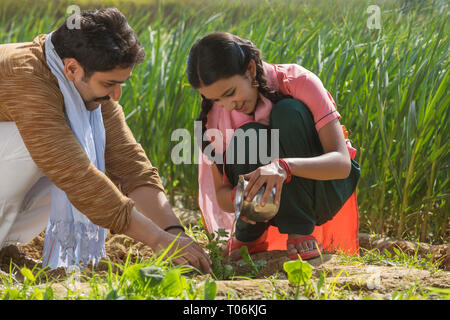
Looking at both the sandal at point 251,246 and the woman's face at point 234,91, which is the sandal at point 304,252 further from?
the woman's face at point 234,91

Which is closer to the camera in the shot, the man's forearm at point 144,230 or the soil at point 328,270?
the soil at point 328,270

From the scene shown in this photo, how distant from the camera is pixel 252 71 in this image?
92.4 inches

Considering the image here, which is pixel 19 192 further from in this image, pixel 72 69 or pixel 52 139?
pixel 72 69

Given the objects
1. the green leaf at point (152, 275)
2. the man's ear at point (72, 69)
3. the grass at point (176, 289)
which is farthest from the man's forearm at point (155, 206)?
the green leaf at point (152, 275)

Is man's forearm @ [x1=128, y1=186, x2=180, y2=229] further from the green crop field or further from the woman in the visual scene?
the green crop field

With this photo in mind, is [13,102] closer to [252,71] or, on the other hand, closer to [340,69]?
[252,71]

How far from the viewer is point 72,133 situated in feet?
7.06

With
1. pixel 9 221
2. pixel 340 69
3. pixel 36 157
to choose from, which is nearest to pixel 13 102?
pixel 36 157

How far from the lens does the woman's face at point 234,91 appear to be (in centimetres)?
225

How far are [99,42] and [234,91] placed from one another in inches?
20.3

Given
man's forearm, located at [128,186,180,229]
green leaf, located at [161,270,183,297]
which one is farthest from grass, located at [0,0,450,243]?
green leaf, located at [161,270,183,297]

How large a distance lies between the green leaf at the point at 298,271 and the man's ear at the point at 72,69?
993mm

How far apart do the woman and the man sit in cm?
28
